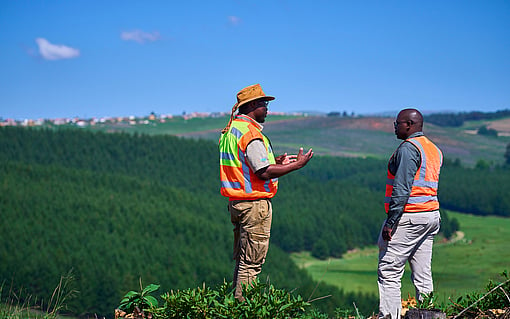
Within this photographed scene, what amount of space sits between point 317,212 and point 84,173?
6760cm

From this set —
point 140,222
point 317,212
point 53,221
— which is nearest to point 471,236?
point 317,212

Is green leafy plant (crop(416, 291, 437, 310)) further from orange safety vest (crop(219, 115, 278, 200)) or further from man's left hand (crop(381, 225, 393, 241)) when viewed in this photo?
orange safety vest (crop(219, 115, 278, 200))

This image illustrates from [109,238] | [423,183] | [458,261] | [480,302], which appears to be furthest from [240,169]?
[458,261]

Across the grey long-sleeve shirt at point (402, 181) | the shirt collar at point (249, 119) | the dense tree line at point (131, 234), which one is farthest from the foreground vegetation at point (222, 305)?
the dense tree line at point (131, 234)

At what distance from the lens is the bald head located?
8.12 metres

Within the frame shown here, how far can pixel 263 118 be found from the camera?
26.3ft

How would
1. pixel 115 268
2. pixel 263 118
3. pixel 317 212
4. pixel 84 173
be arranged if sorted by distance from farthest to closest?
pixel 317 212 → pixel 84 173 → pixel 115 268 → pixel 263 118

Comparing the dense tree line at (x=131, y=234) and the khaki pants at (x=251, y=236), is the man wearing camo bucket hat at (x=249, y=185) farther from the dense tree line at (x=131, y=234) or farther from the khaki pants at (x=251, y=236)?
the dense tree line at (x=131, y=234)

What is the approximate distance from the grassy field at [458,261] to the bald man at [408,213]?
104 m

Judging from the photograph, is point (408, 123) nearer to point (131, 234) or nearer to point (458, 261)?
point (458, 261)

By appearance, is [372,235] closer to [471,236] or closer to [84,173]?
[471,236]

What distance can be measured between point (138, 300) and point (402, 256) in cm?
310

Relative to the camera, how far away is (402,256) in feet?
26.2

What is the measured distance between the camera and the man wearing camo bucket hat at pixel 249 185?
7.58 metres
